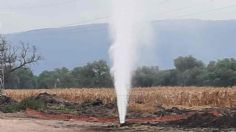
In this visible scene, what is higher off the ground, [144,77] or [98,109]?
[144,77]

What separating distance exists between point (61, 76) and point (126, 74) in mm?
99415

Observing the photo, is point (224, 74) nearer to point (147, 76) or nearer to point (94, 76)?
point (147, 76)

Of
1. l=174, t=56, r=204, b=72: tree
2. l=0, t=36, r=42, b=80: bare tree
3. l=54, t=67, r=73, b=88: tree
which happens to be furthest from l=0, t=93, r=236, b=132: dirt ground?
l=174, t=56, r=204, b=72: tree

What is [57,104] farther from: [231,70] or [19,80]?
[19,80]

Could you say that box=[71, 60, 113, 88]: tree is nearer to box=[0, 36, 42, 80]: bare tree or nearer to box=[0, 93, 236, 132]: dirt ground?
box=[0, 36, 42, 80]: bare tree

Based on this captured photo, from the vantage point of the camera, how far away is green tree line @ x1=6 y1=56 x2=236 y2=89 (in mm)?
94062

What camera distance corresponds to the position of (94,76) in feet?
365

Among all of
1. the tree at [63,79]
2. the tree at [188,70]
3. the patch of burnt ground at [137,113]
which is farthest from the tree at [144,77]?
the patch of burnt ground at [137,113]

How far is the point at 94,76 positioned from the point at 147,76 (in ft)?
31.6

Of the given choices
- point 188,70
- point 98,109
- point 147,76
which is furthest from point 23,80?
point 98,109

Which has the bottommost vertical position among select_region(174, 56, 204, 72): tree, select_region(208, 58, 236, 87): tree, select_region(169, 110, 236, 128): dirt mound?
select_region(169, 110, 236, 128): dirt mound

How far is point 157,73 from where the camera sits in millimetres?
109625

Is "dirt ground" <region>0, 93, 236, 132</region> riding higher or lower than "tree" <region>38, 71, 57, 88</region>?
lower

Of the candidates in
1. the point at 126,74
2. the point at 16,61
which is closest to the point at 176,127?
the point at 126,74
